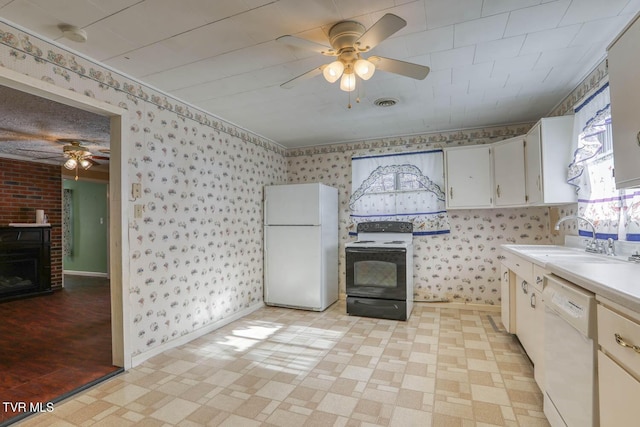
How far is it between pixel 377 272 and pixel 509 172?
5.86 ft

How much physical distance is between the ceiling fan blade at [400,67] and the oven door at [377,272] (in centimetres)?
216

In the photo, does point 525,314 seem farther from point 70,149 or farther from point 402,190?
point 70,149

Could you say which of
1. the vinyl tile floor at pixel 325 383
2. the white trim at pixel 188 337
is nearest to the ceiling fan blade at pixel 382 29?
the vinyl tile floor at pixel 325 383

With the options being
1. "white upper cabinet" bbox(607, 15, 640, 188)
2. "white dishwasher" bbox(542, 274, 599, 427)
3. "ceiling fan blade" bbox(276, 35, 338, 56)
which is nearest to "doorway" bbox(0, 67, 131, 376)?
"ceiling fan blade" bbox(276, 35, 338, 56)

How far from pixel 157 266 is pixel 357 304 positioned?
2221 mm

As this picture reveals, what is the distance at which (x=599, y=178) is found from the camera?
2.26 metres

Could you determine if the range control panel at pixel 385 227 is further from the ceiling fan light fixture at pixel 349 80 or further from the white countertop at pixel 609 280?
the ceiling fan light fixture at pixel 349 80

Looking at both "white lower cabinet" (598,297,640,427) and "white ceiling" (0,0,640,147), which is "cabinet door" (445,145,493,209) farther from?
"white lower cabinet" (598,297,640,427)

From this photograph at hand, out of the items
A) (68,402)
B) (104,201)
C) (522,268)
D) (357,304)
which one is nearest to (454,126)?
(522,268)

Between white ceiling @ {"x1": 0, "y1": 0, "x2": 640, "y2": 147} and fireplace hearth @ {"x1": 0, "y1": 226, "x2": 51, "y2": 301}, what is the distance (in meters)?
4.10

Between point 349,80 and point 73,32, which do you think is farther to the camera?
point 349,80

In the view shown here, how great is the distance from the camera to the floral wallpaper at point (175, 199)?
2.22 metres

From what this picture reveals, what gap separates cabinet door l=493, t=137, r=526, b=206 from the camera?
3.23 m

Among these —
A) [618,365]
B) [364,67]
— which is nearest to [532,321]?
[618,365]
